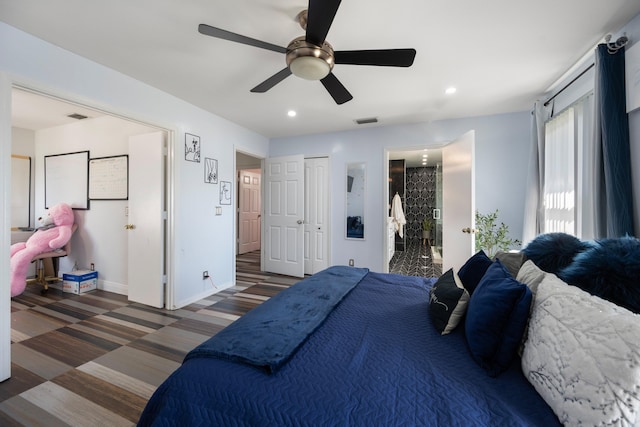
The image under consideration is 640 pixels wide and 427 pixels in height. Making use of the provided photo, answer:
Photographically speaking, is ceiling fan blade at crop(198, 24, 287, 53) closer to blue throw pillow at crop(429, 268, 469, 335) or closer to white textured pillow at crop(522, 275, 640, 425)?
blue throw pillow at crop(429, 268, 469, 335)

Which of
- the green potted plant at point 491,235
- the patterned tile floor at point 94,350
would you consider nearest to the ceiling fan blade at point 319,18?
the patterned tile floor at point 94,350

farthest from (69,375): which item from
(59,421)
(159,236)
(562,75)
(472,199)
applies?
(562,75)


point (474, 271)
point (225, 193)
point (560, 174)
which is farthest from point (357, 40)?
point (225, 193)

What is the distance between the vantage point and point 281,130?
4180 mm

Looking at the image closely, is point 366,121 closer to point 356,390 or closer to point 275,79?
point 275,79

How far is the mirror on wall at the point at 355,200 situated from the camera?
13.4ft

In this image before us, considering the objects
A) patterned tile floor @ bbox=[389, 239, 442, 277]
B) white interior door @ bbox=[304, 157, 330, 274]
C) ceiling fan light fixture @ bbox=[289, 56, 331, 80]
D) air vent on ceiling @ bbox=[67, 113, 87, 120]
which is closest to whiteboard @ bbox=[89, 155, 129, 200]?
air vent on ceiling @ bbox=[67, 113, 87, 120]

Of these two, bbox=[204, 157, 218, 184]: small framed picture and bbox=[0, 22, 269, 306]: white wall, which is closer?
bbox=[0, 22, 269, 306]: white wall

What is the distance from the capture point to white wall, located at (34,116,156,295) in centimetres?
350

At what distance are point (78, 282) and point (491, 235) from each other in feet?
18.2

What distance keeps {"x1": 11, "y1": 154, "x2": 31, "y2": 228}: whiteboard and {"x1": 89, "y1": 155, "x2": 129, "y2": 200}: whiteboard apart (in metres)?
1.41

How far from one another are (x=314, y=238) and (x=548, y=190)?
3168 mm

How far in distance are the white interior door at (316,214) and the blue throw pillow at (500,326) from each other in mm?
3348

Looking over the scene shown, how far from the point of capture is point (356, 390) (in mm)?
825
